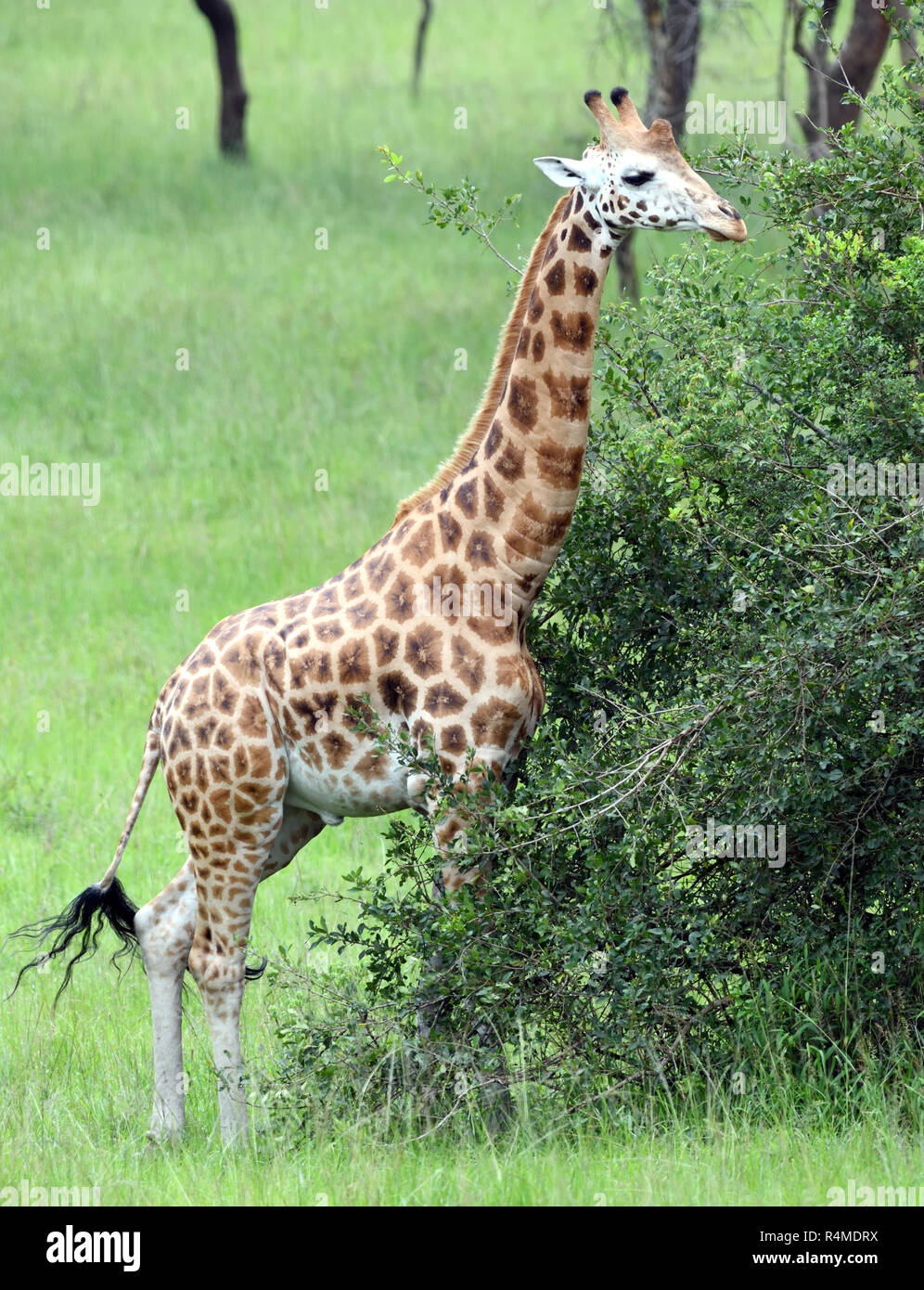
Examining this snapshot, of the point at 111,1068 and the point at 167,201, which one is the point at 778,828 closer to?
the point at 111,1068

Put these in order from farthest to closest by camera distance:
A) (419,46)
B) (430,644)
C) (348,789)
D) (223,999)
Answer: (419,46)
(223,999)
(348,789)
(430,644)

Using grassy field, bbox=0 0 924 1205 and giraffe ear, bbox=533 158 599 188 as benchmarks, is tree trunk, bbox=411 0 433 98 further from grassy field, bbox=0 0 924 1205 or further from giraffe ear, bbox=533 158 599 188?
giraffe ear, bbox=533 158 599 188

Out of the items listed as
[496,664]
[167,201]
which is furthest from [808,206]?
[167,201]

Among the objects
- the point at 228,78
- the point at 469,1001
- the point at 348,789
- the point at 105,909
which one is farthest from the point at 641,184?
the point at 228,78

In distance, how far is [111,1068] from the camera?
238 inches

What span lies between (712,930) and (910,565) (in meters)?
1.35

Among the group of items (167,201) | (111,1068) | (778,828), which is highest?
(167,201)

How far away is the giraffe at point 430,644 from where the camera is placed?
5.05 metres

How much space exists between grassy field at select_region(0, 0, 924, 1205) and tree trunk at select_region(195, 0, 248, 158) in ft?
1.62

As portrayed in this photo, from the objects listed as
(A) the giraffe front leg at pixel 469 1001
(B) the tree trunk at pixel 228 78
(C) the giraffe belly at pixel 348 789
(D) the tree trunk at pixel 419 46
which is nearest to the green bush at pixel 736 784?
(A) the giraffe front leg at pixel 469 1001

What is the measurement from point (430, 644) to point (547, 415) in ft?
2.68

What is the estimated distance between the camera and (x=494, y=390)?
5.43 m

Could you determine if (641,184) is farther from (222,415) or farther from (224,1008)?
(222,415)

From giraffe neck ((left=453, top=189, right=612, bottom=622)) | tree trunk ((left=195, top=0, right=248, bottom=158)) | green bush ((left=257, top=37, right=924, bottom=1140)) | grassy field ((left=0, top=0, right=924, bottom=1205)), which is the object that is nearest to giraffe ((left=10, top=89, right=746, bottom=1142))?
giraffe neck ((left=453, top=189, right=612, bottom=622))
